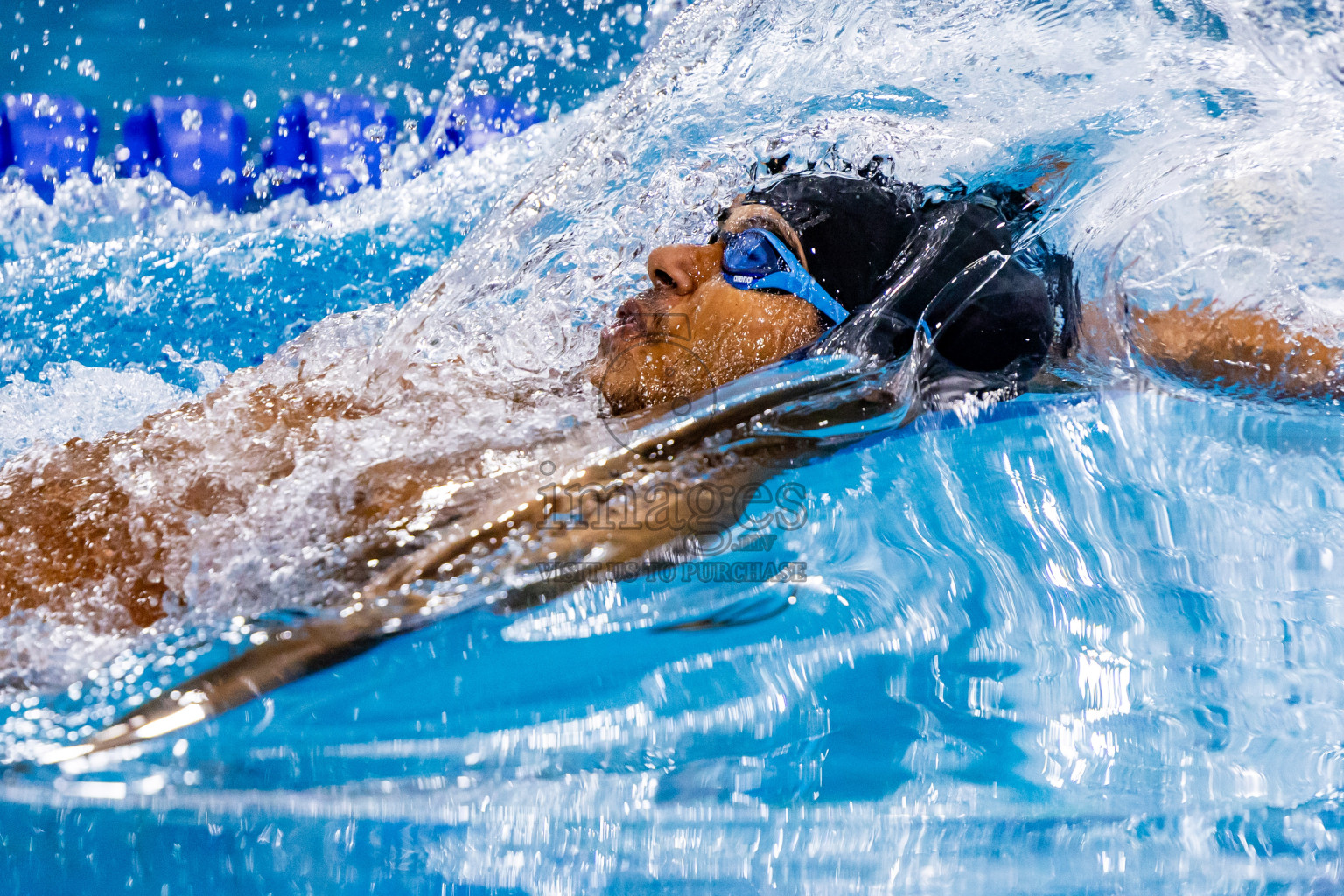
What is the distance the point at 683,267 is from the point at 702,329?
0.40ft

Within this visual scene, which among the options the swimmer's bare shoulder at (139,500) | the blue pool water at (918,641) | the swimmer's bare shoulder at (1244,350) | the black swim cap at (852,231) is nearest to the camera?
the blue pool water at (918,641)

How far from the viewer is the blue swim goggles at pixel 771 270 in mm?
1429

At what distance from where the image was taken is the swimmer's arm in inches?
48.9

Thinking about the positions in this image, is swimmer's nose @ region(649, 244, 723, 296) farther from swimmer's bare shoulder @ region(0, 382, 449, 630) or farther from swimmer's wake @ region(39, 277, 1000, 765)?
swimmer's bare shoulder @ region(0, 382, 449, 630)

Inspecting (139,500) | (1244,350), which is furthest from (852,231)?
(139,500)

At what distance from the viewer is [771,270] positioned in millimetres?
1438

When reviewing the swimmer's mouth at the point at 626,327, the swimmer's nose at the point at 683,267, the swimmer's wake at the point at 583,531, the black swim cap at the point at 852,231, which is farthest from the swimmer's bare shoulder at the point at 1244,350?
the swimmer's mouth at the point at 626,327

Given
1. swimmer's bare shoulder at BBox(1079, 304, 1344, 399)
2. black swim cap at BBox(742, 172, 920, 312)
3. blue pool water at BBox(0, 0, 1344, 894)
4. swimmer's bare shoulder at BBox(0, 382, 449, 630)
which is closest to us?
blue pool water at BBox(0, 0, 1344, 894)

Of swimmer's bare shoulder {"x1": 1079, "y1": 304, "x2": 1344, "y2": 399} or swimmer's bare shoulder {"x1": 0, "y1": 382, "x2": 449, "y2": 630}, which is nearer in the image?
swimmer's bare shoulder {"x1": 0, "y1": 382, "x2": 449, "y2": 630}

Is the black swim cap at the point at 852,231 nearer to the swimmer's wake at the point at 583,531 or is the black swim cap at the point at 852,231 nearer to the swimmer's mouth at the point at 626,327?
the swimmer's wake at the point at 583,531

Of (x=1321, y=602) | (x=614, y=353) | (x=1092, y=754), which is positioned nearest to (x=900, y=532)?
(x=1092, y=754)

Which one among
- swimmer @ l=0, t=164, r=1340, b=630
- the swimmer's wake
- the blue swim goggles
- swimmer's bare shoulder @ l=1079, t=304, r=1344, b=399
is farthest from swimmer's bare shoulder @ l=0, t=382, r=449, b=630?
swimmer's bare shoulder @ l=1079, t=304, r=1344, b=399

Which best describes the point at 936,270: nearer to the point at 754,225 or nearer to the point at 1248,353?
the point at 754,225

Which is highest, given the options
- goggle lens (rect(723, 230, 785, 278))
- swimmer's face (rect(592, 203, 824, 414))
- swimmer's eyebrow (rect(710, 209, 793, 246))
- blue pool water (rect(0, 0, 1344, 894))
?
swimmer's eyebrow (rect(710, 209, 793, 246))
